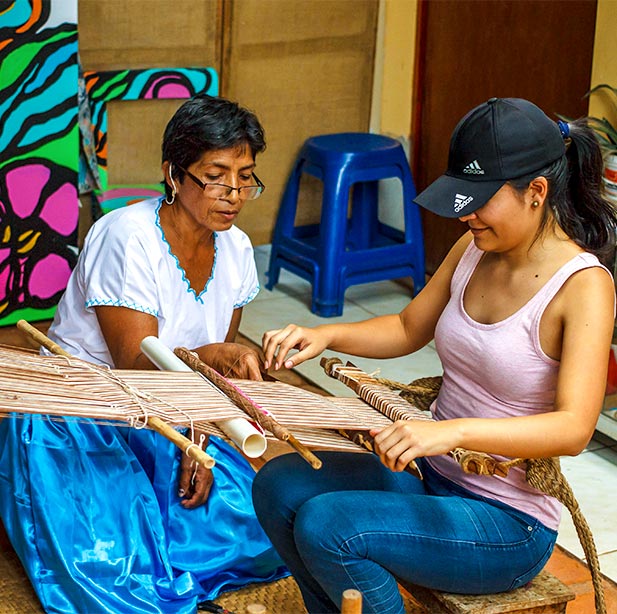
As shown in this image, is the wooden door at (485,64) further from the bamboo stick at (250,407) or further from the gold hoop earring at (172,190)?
the bamboo stick at (250,407)

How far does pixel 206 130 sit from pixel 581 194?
0.93 m

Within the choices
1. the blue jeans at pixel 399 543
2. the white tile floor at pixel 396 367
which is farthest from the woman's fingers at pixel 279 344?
the white tile floor at pixel 396 367

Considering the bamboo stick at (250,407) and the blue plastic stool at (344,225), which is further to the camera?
the blue plastic stool at (344,225)

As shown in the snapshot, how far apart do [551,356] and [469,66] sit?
10.3 ft

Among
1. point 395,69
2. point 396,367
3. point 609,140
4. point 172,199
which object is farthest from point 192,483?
point 395,69

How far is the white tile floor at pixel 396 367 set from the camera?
3.26m

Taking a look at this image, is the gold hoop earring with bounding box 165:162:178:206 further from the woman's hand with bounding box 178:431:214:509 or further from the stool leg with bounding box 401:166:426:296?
the stool leg with bounding box 401:166:426:296

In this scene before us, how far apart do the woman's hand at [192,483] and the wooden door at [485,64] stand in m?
2.26

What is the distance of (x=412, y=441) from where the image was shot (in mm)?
1930

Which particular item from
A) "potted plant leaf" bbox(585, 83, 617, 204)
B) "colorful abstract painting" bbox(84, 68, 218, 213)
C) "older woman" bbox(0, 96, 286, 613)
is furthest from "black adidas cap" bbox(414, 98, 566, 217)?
"colorful abstract painting" bbox(84, 68, 218, 213)

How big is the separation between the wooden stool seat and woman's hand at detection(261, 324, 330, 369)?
52 centimetres

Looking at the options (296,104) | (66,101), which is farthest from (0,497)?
(296,104)

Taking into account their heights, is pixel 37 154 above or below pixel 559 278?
below

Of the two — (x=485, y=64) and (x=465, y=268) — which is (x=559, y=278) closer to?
(x=465, y=268)
